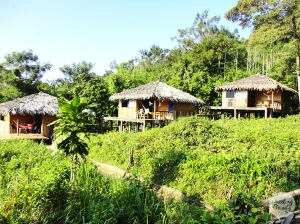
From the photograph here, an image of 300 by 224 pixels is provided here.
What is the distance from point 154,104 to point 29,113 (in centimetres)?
843

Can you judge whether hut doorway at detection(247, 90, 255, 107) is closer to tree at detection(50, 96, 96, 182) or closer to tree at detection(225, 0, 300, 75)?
tree at detection(225, 0, 300, 75)

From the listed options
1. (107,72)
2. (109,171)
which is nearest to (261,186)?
(109,171)

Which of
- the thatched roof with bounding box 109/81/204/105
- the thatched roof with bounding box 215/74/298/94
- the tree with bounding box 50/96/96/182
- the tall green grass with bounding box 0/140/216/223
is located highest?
the thatched roof with bounding box 215/74/298/94

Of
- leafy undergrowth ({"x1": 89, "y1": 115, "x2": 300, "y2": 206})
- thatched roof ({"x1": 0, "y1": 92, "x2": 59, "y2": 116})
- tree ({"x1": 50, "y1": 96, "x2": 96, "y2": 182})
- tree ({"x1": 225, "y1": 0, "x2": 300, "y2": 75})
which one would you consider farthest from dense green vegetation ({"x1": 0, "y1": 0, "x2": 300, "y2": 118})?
tree ({"x1": 50, "y1": 96, "x2": 96, "y2": 182})

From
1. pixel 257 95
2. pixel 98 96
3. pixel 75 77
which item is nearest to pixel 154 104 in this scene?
pixel 98 96

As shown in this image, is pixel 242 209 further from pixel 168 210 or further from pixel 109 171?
pixel 109 171

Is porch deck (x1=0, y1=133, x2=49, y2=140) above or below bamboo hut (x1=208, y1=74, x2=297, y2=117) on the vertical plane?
below

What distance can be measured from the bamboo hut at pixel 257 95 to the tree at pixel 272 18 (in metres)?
2.31

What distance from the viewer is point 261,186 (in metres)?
6.33

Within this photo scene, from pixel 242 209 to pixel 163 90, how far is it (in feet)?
49.1

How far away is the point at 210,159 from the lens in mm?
7586

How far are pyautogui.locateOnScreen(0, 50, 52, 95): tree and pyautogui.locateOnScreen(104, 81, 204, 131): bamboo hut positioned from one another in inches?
550

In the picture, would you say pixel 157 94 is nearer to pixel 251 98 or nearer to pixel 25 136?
pixel 25 136

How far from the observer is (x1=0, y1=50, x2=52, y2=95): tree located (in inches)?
1086
